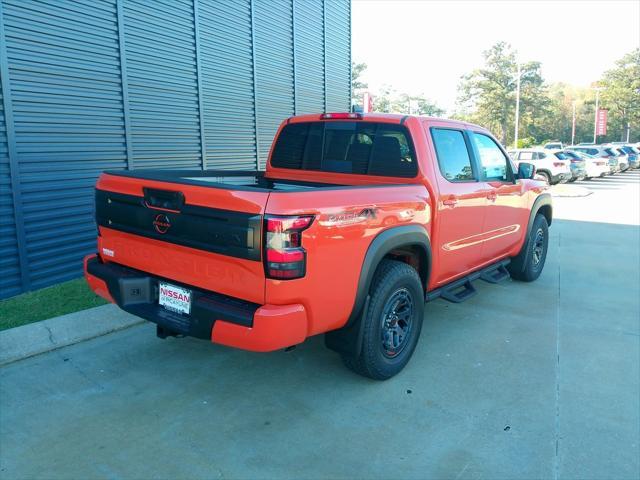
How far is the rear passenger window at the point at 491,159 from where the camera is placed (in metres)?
5.22

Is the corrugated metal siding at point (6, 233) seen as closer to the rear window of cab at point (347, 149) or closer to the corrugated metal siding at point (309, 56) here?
the rear window of cab at point (347, 149)

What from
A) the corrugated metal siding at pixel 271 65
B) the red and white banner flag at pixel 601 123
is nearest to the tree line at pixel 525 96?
the red and white banner flag at pixel 601 123

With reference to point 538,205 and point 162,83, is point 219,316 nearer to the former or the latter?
point 538,205

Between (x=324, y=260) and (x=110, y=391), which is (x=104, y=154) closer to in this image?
(x=110, y=391)

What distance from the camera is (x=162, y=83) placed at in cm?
721

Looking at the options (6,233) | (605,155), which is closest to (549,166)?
(605,155)

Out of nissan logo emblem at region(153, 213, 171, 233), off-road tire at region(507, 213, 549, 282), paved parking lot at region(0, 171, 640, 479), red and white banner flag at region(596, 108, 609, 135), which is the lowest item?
paved parking lot at region(0, 171, 640, 479)

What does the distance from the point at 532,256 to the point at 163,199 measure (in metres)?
4.95

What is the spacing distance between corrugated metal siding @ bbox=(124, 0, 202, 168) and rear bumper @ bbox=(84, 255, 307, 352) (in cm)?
384

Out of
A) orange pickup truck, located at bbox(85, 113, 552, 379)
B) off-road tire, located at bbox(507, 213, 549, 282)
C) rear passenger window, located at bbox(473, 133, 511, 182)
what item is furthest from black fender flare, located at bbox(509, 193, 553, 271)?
orange pickup truck, located at bbox(85, 113, 552, 379)

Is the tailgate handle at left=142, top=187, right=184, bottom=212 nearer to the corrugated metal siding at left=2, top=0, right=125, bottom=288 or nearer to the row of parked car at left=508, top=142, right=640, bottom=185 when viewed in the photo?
the corrugated metal siding at left=2, top=0, right=125, bottom=288

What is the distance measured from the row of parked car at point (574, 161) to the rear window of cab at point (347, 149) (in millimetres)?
15163

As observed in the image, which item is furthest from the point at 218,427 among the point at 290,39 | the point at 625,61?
the point at 625,61

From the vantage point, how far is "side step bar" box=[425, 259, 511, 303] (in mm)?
4648
